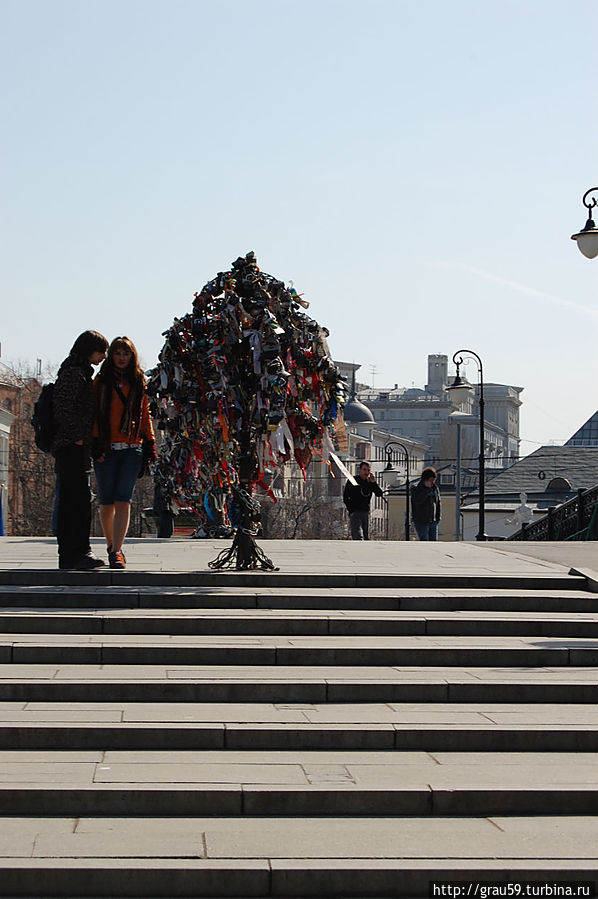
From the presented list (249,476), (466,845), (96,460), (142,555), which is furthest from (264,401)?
(466,845)

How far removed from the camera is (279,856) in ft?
19.3

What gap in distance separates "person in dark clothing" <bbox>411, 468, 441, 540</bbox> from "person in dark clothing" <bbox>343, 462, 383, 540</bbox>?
963 millimetres

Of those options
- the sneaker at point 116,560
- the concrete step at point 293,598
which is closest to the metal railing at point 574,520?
the concrete step at point 293,598

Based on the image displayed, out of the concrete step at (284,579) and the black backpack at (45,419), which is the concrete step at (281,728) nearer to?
the concrete step at (284,579)

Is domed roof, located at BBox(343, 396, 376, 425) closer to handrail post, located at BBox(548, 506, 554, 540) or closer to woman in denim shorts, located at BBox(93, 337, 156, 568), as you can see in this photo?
handrail post, located at BBox(548, 506, 554, 540)

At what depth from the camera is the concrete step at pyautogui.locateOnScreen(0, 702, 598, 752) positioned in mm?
7191

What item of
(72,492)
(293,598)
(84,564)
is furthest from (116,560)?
(293,598)

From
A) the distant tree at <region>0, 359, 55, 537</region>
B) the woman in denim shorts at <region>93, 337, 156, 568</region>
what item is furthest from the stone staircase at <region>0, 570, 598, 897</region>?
the distant tree at <region>0, 359, 55, 537</region>

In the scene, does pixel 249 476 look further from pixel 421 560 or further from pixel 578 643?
pixel 578 643

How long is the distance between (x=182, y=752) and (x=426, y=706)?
1.73m

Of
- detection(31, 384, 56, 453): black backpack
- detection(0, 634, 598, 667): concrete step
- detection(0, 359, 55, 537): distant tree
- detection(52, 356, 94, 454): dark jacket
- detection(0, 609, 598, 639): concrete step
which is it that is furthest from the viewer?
detection(0, 359, 55, 537): distant tree

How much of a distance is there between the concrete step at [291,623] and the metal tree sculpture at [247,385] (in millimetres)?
1817

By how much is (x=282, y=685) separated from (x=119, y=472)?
133 inches

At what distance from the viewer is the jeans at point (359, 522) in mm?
20453
